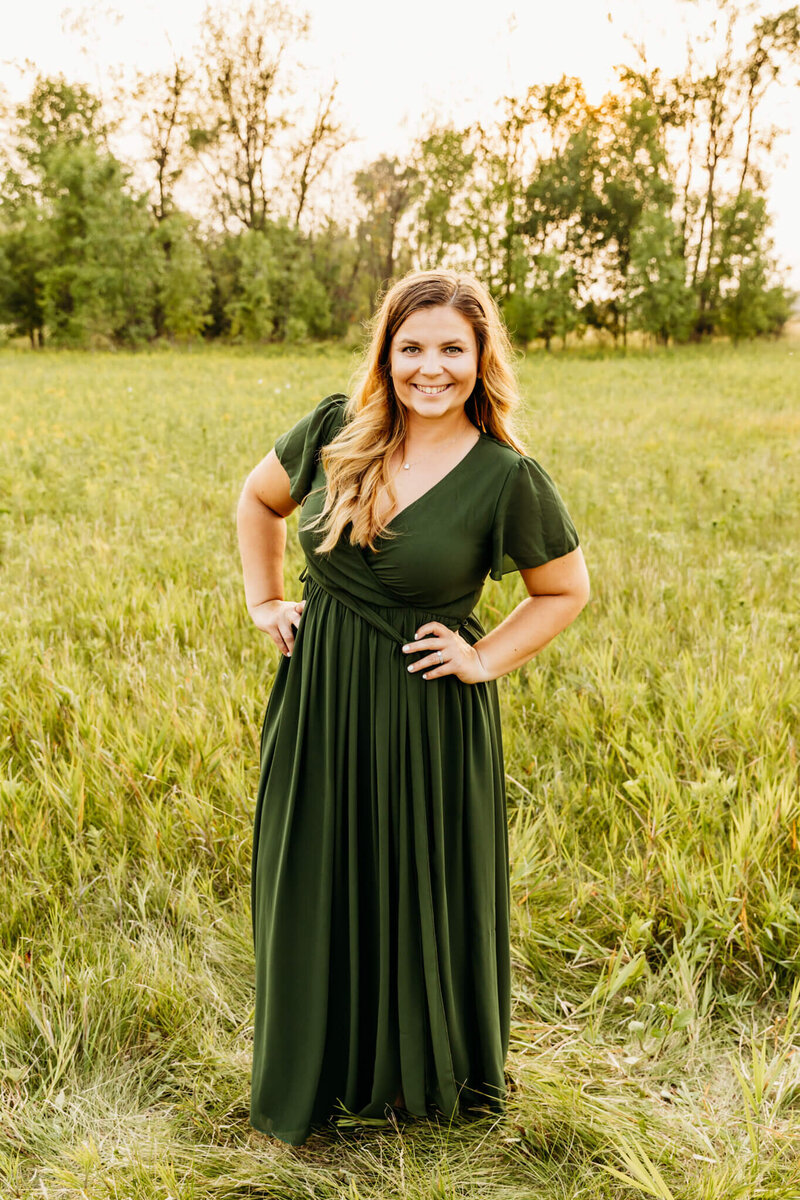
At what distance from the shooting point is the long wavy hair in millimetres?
1930

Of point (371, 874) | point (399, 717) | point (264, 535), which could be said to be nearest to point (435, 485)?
point (399, 717)

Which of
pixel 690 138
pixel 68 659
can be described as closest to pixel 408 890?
pixel 68 659

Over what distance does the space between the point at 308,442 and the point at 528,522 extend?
23.0 inches

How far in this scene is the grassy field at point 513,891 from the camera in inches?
86.0

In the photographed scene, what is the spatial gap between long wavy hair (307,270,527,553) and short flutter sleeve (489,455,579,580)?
0.54ft

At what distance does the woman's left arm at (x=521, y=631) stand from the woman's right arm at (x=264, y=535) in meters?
0.51

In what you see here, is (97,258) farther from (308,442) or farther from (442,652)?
(442,652)

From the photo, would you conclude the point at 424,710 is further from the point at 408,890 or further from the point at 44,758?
the point at 44,758

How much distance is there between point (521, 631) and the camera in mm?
2051

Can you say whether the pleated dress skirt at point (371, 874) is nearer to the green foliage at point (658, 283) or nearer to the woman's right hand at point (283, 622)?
the woman's right hand at point (283, 622)

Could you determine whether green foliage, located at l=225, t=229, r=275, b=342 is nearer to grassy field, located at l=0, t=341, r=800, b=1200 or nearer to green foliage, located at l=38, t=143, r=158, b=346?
green foliage, located at l=38, t=143, r=158, b=346

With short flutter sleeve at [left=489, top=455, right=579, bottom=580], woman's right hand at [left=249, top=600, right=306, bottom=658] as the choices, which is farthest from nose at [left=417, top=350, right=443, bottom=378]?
woman's right hand at [left=249, top=600, right=306, bottom=658]

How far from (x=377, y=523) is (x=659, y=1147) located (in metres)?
1.67

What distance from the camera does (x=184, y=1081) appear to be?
2.39 metres
